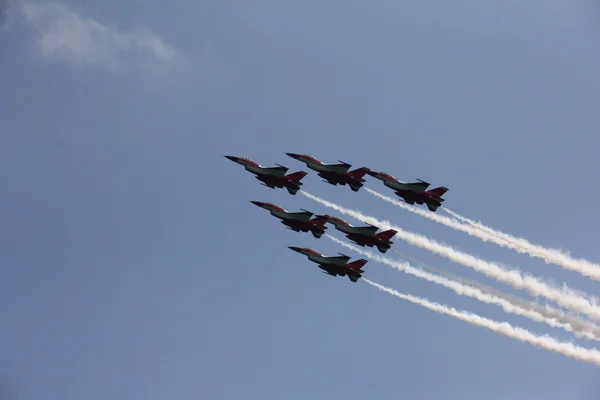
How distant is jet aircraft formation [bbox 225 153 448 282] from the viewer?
131 m

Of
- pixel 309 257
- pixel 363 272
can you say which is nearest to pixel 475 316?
pixel 363 272

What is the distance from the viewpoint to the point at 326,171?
435 feet

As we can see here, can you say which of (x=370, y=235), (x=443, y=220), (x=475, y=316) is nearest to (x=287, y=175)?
(x=370, y=235)

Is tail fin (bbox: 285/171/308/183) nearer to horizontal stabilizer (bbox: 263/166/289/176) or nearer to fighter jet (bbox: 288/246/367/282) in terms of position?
horizontal stabilizer (bbox: 263/166/289/176)

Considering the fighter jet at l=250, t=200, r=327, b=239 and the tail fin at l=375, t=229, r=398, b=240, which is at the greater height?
the tail fin at l=375, t=229, r=398, b=240

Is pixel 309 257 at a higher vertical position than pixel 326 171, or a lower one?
lower

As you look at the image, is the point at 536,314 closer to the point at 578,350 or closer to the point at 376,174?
the point at 578,350

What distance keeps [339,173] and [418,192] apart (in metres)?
11.3

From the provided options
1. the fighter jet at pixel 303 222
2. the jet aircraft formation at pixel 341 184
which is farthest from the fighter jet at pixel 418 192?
the fighter jet at pixel 303 222

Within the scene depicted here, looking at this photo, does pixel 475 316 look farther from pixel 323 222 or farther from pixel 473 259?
pixel 323 222

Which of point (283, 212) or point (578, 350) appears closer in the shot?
point (578, 350)

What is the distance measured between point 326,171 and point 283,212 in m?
9.07

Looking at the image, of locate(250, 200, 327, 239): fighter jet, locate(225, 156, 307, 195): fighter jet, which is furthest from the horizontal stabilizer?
locate(250, 200, 327, 239): fighter jet

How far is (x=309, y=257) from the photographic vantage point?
5413 inches
